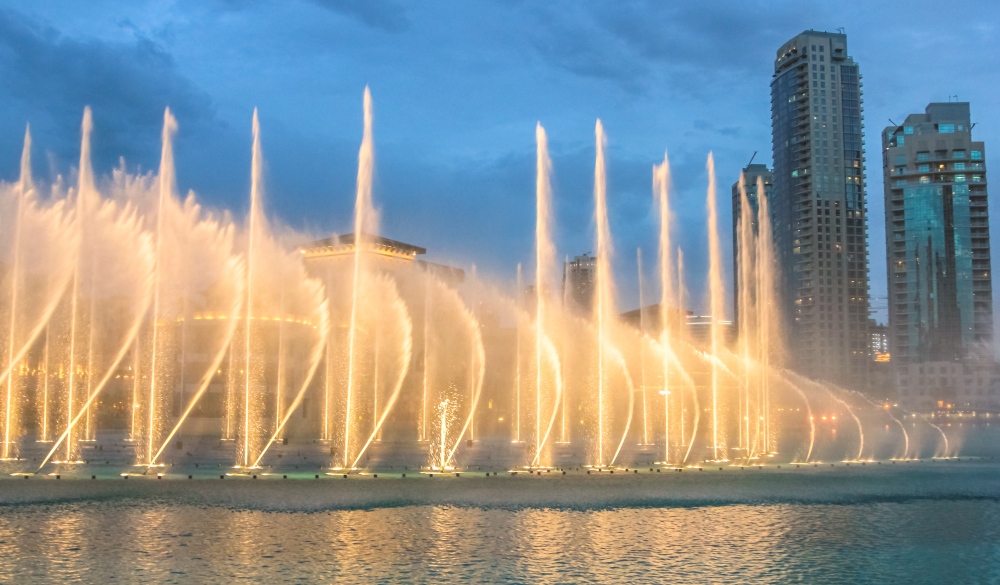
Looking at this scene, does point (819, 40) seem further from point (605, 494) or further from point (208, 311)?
point (605, 494)

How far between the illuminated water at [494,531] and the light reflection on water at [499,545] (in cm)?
6

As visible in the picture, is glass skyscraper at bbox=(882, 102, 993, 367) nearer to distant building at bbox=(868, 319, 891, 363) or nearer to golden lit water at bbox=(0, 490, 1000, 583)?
distant building at bbox=(868, 319, 891, 363)

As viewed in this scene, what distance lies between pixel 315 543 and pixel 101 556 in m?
4.11

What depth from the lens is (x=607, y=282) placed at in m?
41.0

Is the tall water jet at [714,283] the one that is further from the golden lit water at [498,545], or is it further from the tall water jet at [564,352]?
the golden lit water at [498,545]

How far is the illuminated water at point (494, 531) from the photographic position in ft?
54.3

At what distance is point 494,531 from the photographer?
20.8 metres

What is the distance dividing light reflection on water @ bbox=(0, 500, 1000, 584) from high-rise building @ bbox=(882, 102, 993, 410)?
439 ft

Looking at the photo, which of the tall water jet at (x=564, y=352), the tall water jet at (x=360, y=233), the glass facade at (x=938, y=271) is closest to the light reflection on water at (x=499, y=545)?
the tall water jet at (x=360, y=233)

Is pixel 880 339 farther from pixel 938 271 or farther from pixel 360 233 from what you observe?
pixel 360 233

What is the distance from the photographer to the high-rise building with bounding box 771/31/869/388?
14738 centimetres

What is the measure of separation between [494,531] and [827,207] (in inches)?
5558

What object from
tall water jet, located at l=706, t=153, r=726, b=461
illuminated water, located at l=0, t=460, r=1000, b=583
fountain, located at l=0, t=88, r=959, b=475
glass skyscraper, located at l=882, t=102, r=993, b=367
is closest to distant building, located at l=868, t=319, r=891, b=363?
glass skyscraper, located at l=882, t=102, r=993, b=367

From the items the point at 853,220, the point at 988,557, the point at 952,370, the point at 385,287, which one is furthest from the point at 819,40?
the point at 988,557
